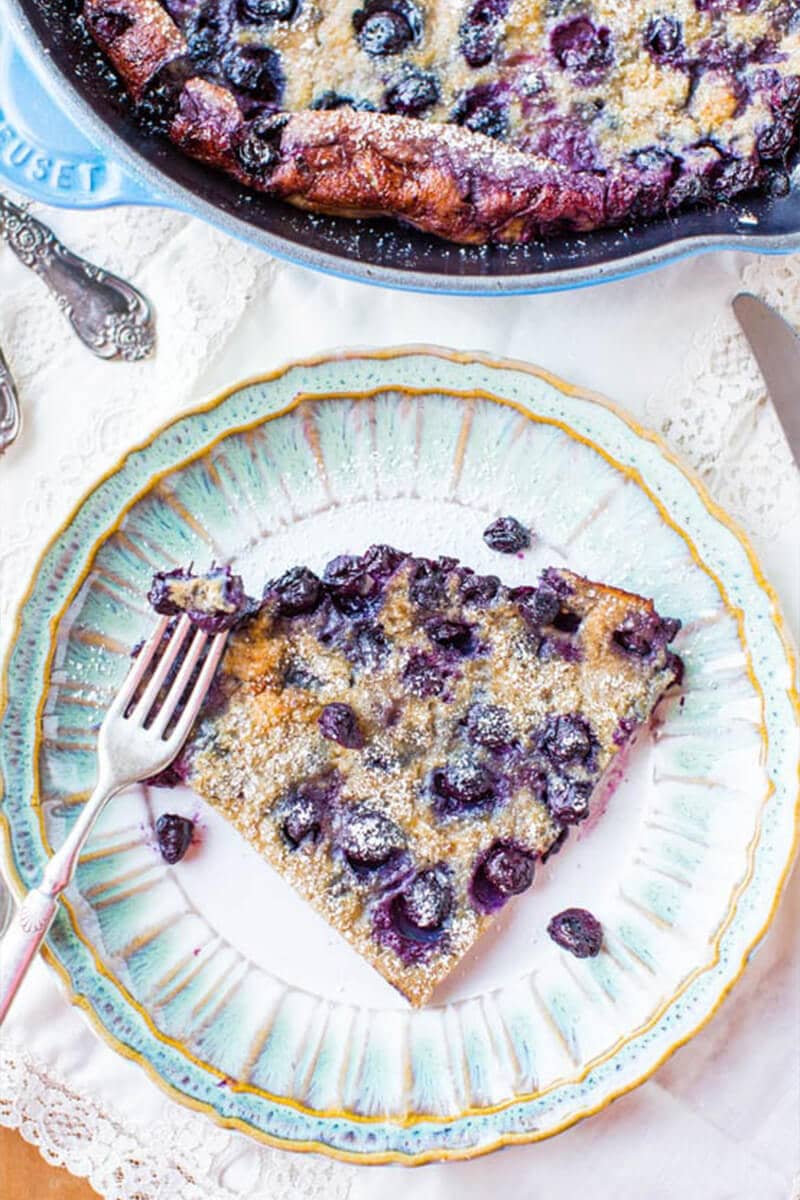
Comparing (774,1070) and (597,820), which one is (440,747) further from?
(774,1070)

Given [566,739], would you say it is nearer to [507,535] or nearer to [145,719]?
[507,535]

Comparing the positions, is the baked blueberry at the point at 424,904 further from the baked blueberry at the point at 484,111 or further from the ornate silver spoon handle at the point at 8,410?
the baked blueberry at the point at 484,111

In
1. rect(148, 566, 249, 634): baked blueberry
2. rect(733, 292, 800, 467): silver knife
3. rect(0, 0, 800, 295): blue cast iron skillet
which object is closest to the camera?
rect(0, 0, 800, 295): blue cast iron skillet

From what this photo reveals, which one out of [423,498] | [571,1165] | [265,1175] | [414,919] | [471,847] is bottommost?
[265,1175]

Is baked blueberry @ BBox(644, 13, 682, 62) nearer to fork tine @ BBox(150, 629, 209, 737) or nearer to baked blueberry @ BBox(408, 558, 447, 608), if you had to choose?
baked blueberry @ BBox(408, 558, 447, 608)

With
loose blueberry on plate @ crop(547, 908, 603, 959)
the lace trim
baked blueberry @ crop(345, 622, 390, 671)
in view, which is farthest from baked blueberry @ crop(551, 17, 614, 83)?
the lace trim

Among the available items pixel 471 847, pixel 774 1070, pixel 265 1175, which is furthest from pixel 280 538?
pixel 774 1070
